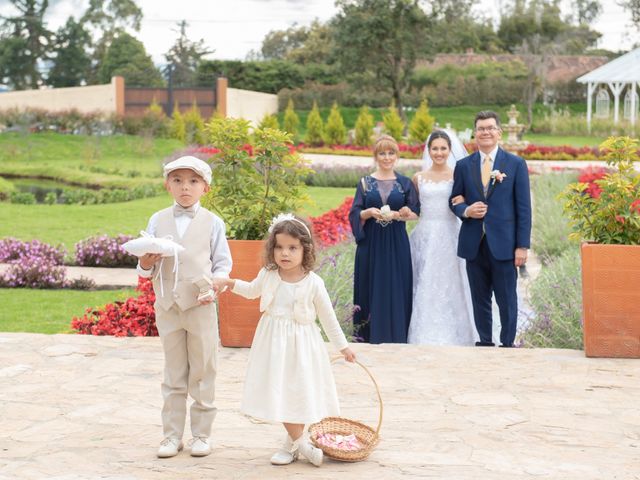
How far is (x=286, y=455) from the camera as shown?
4.02m

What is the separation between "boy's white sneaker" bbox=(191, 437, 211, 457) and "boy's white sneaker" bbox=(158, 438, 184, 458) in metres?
0.06

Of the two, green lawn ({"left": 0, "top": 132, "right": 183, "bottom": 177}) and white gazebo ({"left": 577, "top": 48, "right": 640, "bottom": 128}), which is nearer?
green lawn ({"left": 0, "top": 132, "right": 183, "bottom": 177})

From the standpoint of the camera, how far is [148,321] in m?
7.03

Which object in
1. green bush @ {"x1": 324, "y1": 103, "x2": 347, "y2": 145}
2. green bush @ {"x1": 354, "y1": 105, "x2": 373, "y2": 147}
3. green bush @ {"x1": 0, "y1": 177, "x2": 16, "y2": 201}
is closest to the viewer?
green bush @ {"x1": 0, "y1": 177, "x2": 16, "y2": 201}

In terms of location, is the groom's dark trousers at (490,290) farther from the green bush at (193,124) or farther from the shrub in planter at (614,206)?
the green bush at (193,124)

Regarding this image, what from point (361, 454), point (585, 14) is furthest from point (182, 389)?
point (585, 14)

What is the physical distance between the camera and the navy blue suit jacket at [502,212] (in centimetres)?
638

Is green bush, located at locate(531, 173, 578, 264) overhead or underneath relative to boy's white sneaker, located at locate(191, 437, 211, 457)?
overhead

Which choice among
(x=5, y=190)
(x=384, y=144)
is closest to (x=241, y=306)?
(x=384, y=144)

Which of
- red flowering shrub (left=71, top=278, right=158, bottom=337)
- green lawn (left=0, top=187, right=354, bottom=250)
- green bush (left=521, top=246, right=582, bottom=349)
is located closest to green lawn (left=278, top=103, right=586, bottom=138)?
green lawn (left=0, top=187, right=354, bottom=250)

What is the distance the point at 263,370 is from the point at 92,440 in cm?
90

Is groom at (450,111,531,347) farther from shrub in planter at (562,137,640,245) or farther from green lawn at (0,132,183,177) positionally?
green lawn at (0,132,183,177)

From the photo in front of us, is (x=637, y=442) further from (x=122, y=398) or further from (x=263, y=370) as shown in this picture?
(x=122, y=398)

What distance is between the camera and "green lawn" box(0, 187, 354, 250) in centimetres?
1334
